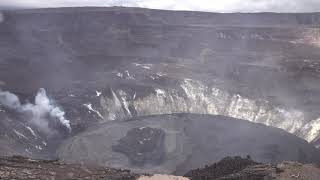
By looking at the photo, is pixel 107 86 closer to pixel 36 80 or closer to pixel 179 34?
pixel 36 80

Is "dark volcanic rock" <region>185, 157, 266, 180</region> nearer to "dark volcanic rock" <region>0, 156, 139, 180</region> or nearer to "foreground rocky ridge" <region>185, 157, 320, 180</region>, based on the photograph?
"foreground rocky ridge" <region>185, 157, 320, 180</region>

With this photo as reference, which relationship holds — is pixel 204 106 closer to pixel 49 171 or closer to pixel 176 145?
pixel 176 145

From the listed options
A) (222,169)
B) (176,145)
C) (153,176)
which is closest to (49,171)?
(153,176)

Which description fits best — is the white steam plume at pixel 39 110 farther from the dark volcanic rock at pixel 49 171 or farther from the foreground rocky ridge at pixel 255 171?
the foreground rocky ridge at pixel 255 171

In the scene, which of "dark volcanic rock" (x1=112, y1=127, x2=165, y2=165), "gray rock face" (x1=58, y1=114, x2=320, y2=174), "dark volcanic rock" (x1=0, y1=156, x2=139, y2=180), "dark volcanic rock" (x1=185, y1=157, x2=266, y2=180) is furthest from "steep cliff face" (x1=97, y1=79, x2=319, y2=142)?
"dark volcanic rock" (x1=185, y1=157, x2=266, y2=180)

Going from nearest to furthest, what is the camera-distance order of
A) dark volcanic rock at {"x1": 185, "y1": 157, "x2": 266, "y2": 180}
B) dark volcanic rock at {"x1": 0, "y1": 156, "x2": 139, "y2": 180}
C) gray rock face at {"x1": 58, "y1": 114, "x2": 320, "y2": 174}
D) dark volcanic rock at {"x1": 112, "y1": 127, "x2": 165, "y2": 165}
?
dark volcanic rock at {"x1": 0, "y1": 156, "x2": 139, "y2": 180}
dark volcanic rock at {"x1": 185, "y1": 157, "x2": 266, "y2": 180}
gray rock face at {"x1": 58, "y1": 114, "x2": 320, "y2": 174}
dark volcanic rock at {"x1": 112, "y1": 127, "x2": 165, "y2": 165}

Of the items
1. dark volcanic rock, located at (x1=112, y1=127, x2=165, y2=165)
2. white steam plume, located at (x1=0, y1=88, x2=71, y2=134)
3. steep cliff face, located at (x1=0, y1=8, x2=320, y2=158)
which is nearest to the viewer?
dark volcanic rock, located at (x1=112, y1=127, x2=165, y2=165)

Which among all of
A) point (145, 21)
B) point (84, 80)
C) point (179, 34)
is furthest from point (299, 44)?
point (84, 80)

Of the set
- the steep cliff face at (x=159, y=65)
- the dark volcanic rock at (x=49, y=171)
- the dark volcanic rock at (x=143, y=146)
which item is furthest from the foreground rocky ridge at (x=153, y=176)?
the steep cliff face at (x=159, y=65)
